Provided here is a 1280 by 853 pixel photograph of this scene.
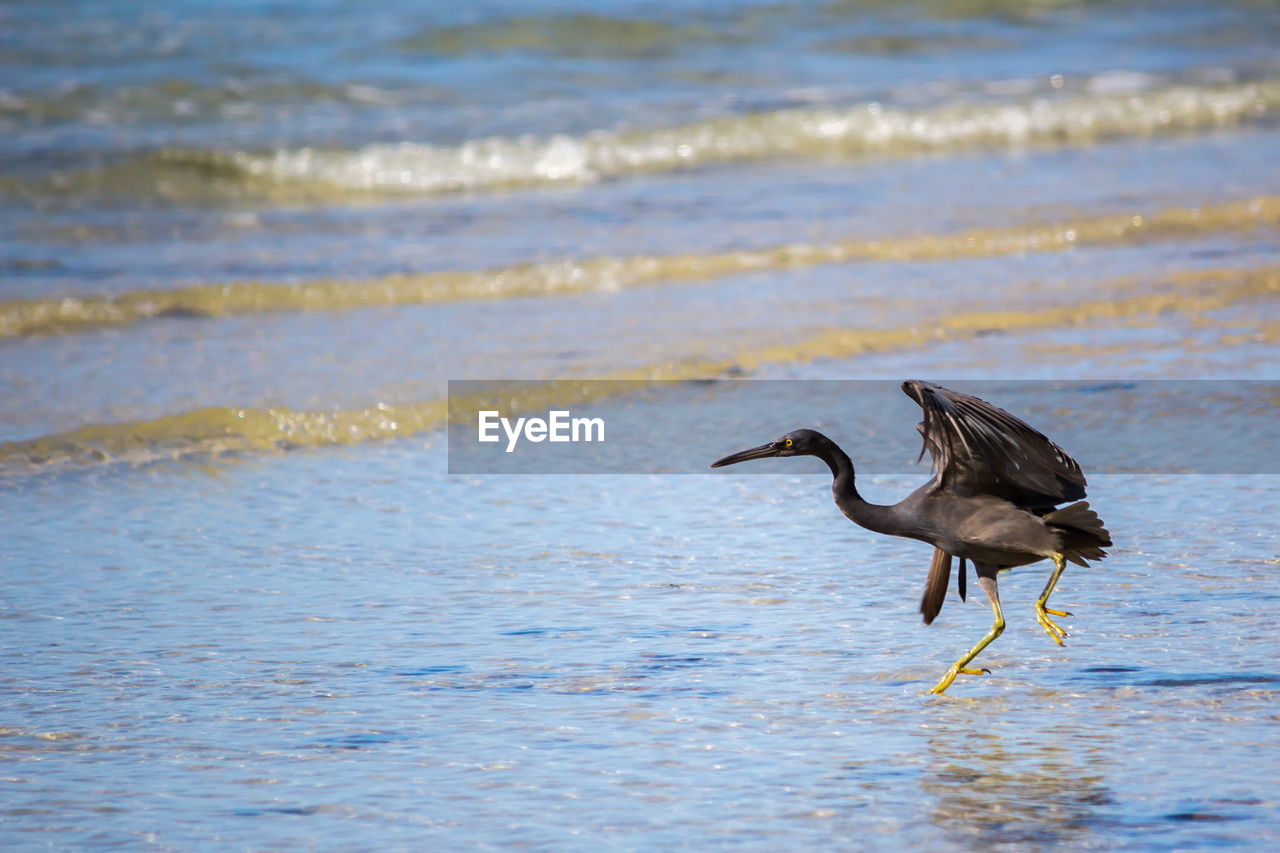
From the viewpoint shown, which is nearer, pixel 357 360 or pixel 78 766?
pixel 78 766

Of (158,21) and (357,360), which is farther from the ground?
(158,21)

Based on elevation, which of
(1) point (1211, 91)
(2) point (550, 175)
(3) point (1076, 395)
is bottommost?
(3) point (1076, 395)

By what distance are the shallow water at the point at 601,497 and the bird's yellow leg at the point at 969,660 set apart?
56mm

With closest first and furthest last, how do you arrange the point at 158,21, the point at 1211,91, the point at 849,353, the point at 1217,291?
1. the point at 849,353
2. the point at 1217,291
3. the point at 1211,91
4. the point at 158,21

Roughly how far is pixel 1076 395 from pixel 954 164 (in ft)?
28.8

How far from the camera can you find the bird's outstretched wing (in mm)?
4645

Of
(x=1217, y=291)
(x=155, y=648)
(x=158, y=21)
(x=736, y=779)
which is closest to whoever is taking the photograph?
(x=736, y=779)

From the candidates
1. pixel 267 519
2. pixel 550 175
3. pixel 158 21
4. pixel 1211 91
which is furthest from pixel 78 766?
pixel 158 21

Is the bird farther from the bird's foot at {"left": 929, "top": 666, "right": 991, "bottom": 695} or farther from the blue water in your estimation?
the blue water

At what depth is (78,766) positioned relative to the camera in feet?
13.5

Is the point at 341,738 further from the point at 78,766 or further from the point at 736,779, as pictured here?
the point at 736,779

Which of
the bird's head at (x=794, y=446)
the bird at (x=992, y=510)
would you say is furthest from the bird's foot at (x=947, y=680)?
the bird's head at (x=794, y=446)

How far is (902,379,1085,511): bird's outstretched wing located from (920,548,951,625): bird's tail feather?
0.71 ft

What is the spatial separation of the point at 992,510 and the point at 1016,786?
109 centimetres
